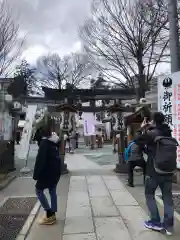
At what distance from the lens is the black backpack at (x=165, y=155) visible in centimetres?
427

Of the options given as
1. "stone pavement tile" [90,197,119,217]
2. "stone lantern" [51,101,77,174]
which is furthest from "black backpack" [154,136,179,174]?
"stone lantern" [51,101,77,174]

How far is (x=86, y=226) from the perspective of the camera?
486cm

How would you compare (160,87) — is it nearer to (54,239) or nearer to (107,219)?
(107,219)

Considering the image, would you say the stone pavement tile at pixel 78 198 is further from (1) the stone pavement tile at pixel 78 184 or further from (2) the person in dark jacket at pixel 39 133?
(2) the person in dark jacket at pixel 39 133

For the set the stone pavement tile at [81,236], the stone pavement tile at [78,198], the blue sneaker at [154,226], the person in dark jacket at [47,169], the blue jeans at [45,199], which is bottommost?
the stone pavement tile at [81,236]

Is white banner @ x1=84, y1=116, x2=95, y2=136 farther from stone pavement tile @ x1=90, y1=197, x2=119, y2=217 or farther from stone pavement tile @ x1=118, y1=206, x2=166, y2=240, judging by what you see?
stone pavement tile @ x1=118, y1=206, x2=166, y2=240

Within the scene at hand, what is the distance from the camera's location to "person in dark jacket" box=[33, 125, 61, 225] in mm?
4816

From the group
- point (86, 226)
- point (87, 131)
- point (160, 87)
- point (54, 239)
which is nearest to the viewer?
point (54, 239)

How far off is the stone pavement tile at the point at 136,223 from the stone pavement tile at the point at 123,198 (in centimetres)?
32

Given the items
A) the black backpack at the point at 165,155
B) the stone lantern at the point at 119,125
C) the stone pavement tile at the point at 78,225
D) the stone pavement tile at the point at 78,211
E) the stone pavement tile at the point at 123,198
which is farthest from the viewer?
the stone lantern at the point at 119,125

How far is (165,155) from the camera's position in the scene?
4281 millimetres

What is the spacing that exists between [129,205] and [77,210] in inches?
45.4

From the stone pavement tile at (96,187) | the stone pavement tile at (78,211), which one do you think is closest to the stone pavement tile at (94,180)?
the stone pavement tile at (96,187)

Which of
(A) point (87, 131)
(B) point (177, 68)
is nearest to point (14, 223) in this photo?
(B) point (177, 68)
